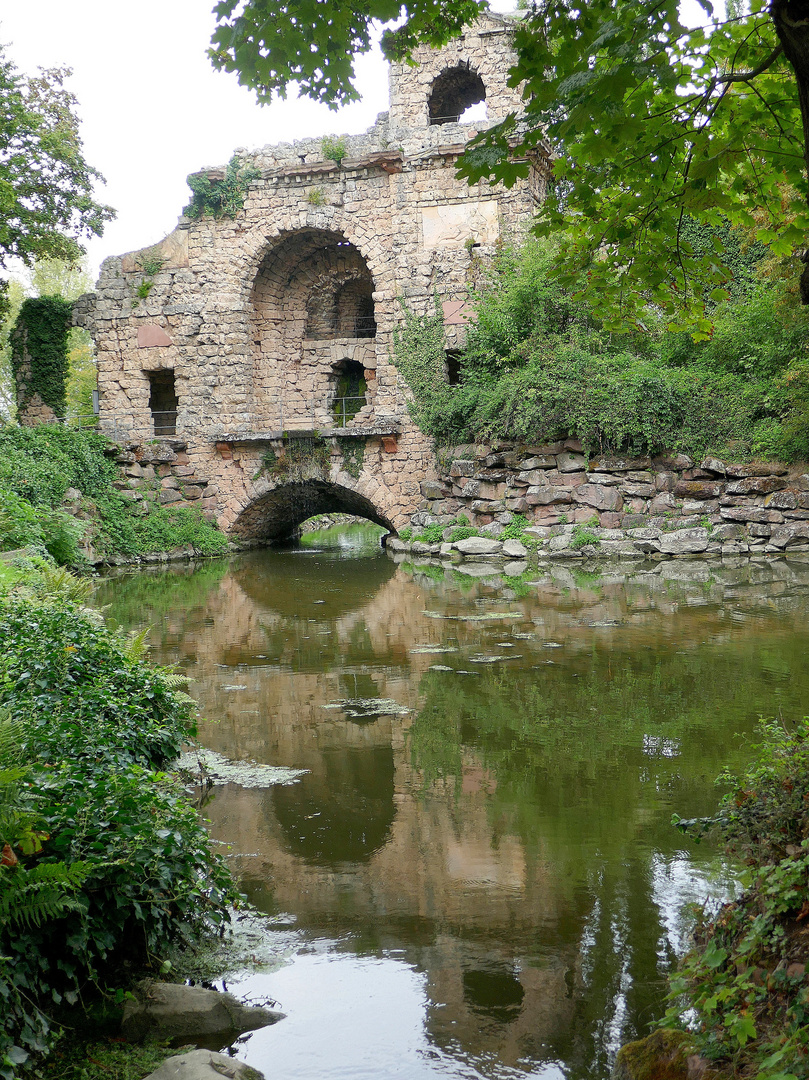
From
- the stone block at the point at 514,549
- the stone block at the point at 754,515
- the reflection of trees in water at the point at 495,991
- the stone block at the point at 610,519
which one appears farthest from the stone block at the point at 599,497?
the reflection of trees in water at the point at 495,991

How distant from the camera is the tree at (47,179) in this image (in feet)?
59.3

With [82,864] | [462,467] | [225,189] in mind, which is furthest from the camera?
[225,189]

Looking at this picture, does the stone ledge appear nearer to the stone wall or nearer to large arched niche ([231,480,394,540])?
large arched niche ([231,480,394,540])

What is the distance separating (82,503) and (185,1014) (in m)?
16.6

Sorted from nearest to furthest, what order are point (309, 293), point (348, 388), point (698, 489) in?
point (698, 489), point (309, 293), point (348, 388)

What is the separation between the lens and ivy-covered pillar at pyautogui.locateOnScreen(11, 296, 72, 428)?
2159cm

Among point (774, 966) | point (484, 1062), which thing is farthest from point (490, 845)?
point (774, 966)

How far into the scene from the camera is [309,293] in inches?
888

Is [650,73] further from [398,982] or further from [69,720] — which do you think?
[69,720]

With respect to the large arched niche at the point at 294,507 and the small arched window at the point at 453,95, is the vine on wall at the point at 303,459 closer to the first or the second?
the large arched niche at the point at 294,507

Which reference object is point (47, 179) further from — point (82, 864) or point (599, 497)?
point (82, 864)

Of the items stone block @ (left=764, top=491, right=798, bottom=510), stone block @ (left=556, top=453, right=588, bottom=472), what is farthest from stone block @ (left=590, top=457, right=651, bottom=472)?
stone block @ (left=764, top=491, right=798, bottom=510)

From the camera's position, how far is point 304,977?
3.10m

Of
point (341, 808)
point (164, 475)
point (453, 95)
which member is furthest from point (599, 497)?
point (341, 808)
